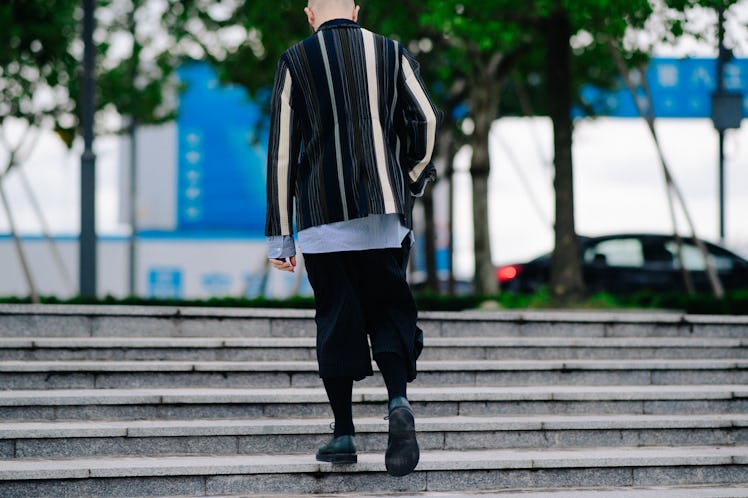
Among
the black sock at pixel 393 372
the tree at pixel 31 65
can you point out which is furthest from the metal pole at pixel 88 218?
the black sock at pixel 393 372

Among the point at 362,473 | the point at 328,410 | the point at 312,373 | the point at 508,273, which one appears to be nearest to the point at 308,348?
the point at 312,373

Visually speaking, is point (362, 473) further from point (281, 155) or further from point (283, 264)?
point (281, 155)

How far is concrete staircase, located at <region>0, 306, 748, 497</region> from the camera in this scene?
5.31 m

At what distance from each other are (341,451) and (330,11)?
6.11ft

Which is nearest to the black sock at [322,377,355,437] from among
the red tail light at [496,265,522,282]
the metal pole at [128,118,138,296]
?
the red tail light at [496,265,522,282]

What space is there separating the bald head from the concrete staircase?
6.30ft

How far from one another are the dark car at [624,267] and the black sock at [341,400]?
13426 millimetres

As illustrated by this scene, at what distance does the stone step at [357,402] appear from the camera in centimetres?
614

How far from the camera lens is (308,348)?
752cm

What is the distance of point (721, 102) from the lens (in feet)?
50.2

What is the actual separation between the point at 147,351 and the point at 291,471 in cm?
239

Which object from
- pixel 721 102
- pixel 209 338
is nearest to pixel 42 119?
pixel 721 102

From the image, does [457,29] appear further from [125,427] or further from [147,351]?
[125,427]

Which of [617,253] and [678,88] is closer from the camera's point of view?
[617,253]
